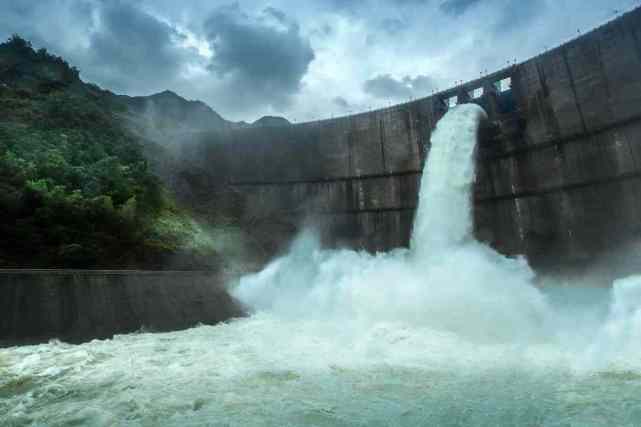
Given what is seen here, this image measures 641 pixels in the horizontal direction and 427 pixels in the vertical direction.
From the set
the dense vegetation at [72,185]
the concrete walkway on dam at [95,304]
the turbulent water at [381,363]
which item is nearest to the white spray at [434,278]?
the turbulent water at [381,363]

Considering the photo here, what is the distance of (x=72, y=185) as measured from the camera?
12781mm

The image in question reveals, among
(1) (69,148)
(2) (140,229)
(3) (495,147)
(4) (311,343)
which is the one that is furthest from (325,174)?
(4) (311,343)

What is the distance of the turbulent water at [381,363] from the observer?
16.0 feet

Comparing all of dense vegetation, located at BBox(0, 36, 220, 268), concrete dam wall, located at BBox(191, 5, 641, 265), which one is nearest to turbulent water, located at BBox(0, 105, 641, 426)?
concrete dam wall, located at BBox(191, 5, 641, 265)

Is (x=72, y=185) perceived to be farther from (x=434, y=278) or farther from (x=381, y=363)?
(x=434, y=278)

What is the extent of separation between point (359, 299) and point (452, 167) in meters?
8.37

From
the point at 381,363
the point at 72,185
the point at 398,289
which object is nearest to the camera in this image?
the point at 381,363

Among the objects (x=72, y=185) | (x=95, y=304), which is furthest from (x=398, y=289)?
(x=72, y=185)

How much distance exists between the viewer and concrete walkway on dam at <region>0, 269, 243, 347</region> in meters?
8.09

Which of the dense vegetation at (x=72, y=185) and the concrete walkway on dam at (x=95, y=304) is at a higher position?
the dense vegetation at (x=72, y=185)

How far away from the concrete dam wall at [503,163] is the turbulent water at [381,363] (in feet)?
9.75

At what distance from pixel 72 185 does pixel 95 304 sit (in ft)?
17.0

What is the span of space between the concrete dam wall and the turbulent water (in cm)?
297

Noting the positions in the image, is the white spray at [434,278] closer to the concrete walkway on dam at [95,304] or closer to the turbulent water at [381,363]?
the turbulent water at [381,363]
